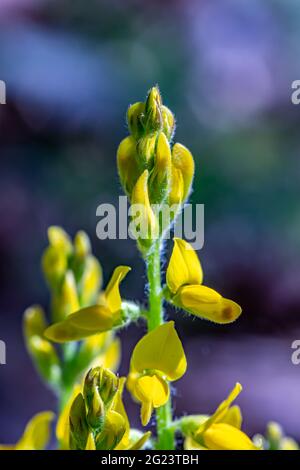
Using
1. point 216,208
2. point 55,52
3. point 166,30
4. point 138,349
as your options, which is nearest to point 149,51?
point 166,30

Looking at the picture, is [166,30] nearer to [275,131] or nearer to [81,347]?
[275,131]

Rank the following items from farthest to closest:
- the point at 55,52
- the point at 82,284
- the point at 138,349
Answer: the point at 55,52 < the point at 82,284 < the point at 138,349

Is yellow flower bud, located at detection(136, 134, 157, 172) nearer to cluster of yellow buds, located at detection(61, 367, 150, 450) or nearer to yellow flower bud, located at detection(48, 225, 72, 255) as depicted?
cluster of yellow buds, located at detection(61, 367, 150, 450)

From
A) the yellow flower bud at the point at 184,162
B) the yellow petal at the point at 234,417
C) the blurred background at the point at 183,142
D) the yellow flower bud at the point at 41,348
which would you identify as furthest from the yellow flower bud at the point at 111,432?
the blurred background at the point at 183,142

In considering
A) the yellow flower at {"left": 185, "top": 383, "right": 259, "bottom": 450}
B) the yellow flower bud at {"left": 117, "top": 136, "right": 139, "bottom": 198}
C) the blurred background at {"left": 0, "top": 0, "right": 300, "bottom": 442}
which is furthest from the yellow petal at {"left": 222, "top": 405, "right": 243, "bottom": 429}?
the blurred background at {"left": 0, "top": 0, "right": 300, "bottom": 442}

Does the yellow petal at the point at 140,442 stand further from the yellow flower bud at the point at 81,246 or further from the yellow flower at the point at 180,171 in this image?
the yellow flower bud at the point at 81,246
